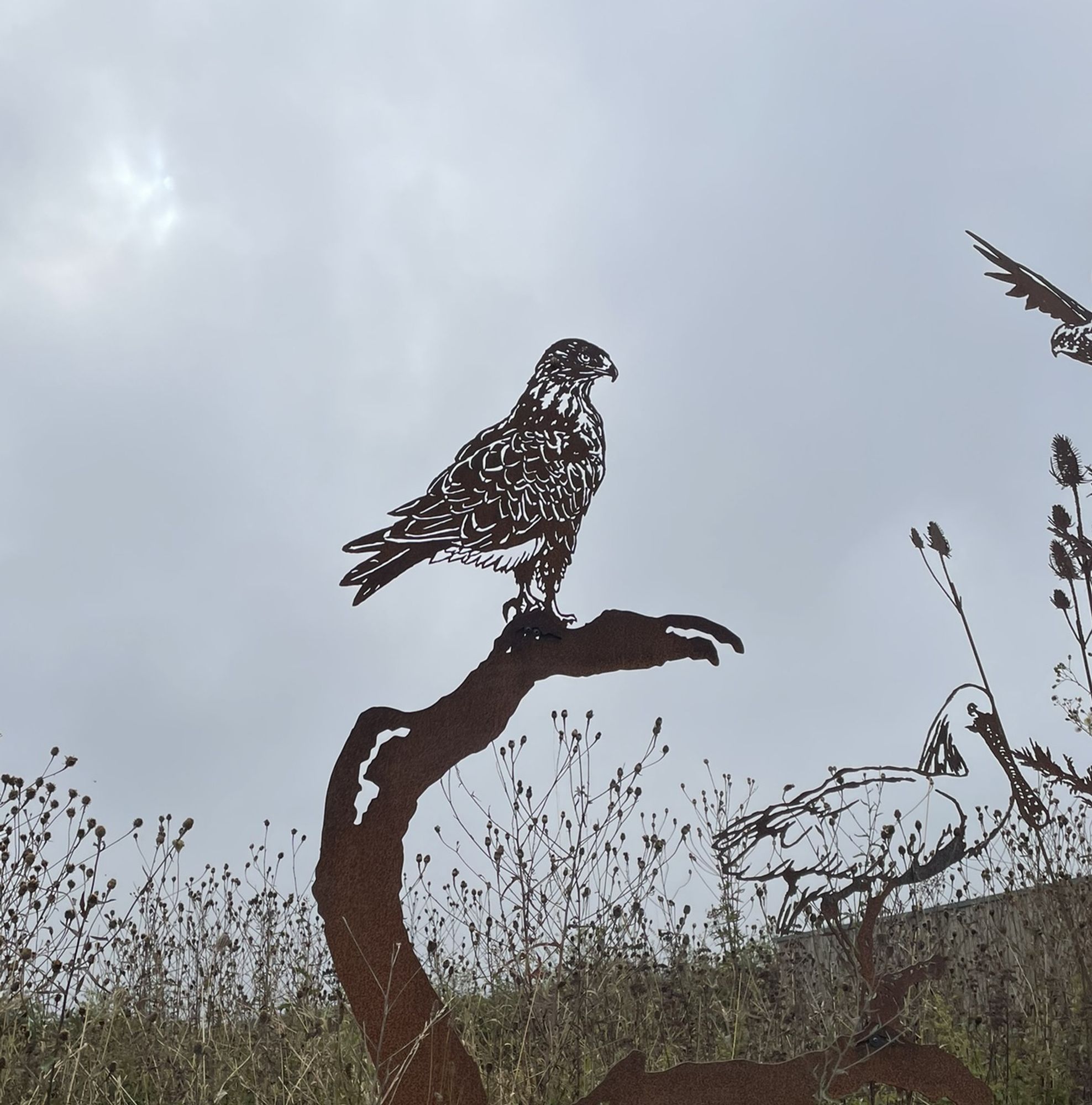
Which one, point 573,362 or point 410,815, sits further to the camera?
point 573,362

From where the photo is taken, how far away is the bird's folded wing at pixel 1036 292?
2531mm

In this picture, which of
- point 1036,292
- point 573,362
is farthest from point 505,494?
point 1036,292

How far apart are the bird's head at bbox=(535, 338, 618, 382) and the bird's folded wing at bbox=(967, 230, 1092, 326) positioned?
1.27 metres

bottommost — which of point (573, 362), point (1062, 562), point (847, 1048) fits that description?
point (847, 1048)

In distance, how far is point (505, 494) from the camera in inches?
119

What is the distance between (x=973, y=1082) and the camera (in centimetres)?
229

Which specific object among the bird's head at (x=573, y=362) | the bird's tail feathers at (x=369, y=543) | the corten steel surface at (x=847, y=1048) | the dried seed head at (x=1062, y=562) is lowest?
the corten steel surface at (x=847, y=1048)

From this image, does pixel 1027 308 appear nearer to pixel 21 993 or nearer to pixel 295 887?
pixel 21 993

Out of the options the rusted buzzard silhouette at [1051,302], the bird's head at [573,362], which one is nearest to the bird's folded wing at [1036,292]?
the rusted buzzard silhouette at [1051,302]

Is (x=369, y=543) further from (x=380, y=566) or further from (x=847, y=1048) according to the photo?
(x=847, y=1048)

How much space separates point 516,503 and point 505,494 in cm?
5

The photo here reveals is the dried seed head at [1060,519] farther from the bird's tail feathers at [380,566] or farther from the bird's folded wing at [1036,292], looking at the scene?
the bird's tail feathers at [380,566]

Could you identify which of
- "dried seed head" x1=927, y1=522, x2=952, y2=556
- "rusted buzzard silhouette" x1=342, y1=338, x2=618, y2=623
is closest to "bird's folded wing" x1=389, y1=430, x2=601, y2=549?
"rusted buzzard silhouette" x1=342, y1=338, x2=618, y2=623

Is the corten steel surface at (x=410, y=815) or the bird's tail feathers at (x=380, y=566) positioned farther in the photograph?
the bird's tail feathers at (x=380, y=566)
